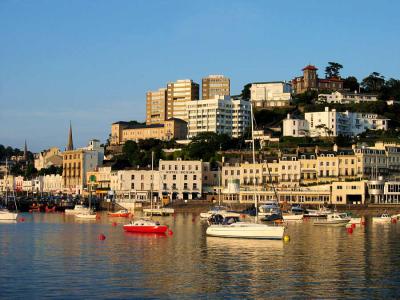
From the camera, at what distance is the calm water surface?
120ft

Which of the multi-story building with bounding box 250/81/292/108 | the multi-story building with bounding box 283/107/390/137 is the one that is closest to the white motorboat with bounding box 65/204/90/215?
the multi-story building with bounding box 283/107/390/137

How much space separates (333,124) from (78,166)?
57652mm

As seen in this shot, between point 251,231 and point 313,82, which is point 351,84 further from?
point 251,231

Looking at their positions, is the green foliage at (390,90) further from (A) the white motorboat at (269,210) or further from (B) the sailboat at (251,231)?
(B) the sailboat at (251,231)

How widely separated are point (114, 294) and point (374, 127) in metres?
134

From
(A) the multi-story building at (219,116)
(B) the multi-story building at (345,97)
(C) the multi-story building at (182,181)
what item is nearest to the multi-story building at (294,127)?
(A) the multi-story building at (219,116)

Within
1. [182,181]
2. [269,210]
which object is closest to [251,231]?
[269,210]

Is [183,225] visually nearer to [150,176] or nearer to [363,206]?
[363,206]

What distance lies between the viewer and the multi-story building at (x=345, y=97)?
177 meters

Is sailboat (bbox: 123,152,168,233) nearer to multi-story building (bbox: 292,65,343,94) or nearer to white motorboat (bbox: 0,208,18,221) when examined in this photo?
white motorboat (bbox: 0,208,18,221)

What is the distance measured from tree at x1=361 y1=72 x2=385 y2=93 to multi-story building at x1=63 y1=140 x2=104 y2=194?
71345 mm

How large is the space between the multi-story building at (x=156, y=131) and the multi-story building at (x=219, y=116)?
4.88m

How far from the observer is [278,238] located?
60031mm

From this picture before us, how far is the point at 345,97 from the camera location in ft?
583
